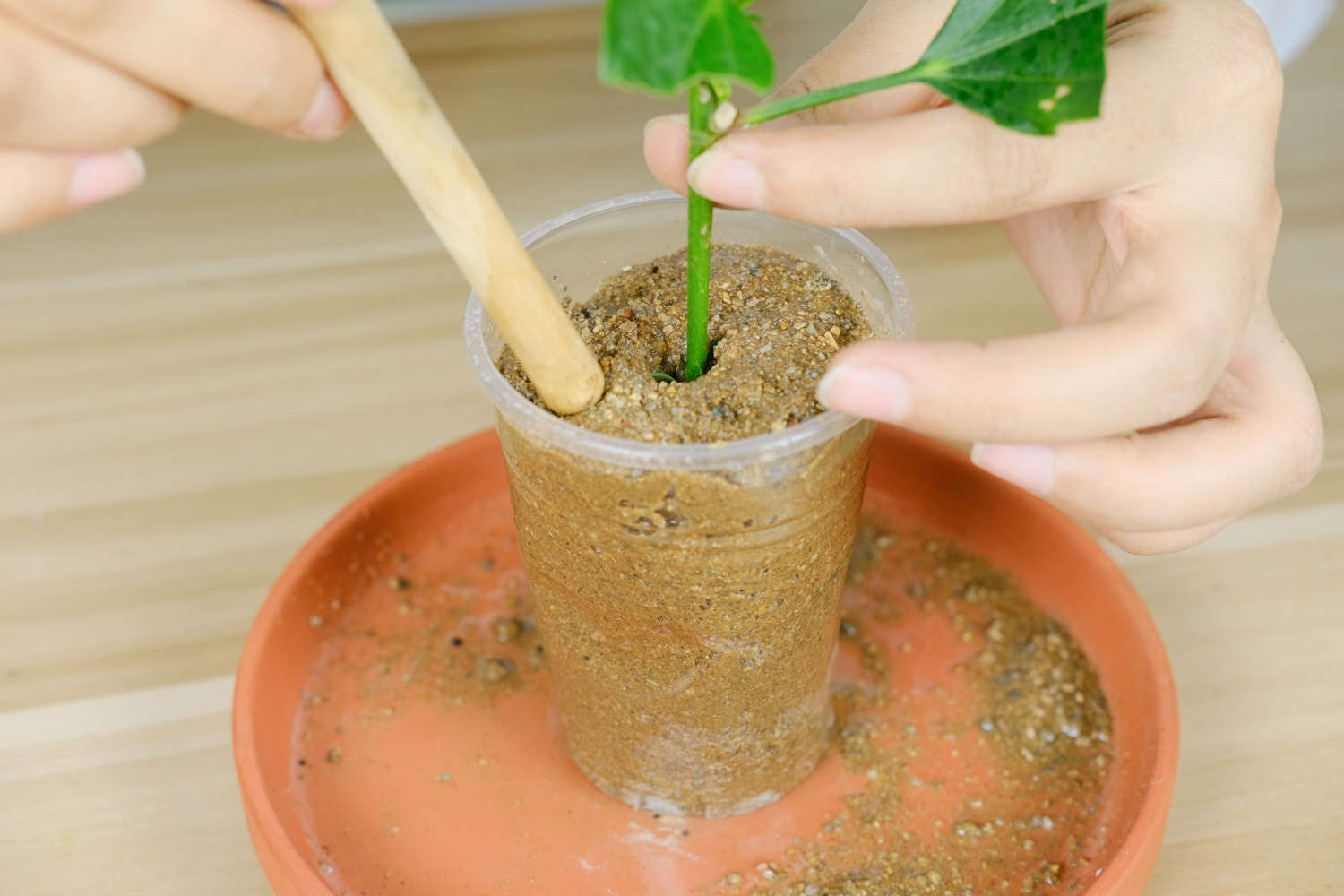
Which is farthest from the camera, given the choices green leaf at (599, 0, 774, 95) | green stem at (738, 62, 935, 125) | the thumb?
the thumb

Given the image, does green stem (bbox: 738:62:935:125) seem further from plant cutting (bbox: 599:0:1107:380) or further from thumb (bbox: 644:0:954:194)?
thumb (bbox: 644:0:954:194)

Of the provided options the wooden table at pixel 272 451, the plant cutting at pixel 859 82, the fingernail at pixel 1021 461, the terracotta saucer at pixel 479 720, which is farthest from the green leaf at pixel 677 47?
the wooden table at pixel 272 451

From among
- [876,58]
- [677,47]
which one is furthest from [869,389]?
[876,58]

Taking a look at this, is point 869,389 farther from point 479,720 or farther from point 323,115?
point 479,720

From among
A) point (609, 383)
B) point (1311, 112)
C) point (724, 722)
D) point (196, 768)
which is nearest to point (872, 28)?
point (609, 383)

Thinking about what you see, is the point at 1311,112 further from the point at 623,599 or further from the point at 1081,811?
the point at 623,599

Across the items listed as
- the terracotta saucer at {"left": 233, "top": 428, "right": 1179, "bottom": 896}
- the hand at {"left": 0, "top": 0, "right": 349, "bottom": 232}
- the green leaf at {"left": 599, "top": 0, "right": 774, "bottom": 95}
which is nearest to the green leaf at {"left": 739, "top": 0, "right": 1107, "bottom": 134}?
the green leaf at {"left": 599, "top": 0, "right": 774, "bottom": 95}
